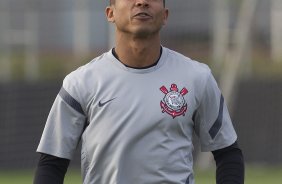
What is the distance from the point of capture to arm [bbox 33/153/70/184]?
529 cm

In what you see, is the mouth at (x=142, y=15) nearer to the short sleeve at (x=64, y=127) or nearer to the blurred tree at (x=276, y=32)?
the short sleeve at (x=64, y=127)

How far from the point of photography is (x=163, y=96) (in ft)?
17.4

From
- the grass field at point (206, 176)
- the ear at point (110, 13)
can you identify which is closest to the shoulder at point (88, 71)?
the ear at point (110, 13)

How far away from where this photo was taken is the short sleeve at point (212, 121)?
541cm

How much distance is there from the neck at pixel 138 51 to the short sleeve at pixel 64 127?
0.32m

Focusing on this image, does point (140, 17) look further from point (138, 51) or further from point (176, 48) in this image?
point (176, 48)

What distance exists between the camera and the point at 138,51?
17.5 feet

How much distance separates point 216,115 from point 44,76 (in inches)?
541

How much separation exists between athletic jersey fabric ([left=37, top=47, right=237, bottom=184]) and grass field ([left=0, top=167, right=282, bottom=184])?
9.85 meters

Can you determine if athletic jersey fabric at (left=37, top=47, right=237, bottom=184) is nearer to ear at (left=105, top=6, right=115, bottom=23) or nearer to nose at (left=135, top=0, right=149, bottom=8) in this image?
ear at (left=105, top=6, right=115, bottom=23)

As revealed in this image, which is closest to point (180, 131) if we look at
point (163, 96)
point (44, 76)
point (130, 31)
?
point (163, 96)

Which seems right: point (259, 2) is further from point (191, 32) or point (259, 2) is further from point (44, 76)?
point (44, 76)

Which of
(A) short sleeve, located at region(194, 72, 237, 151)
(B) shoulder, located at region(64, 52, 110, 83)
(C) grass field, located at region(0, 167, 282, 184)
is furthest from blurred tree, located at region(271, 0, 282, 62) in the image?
(B) shoulder, located at region(64, 52, 110, 83)

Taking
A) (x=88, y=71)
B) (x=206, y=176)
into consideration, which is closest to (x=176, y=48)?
(x=206, y=176)
